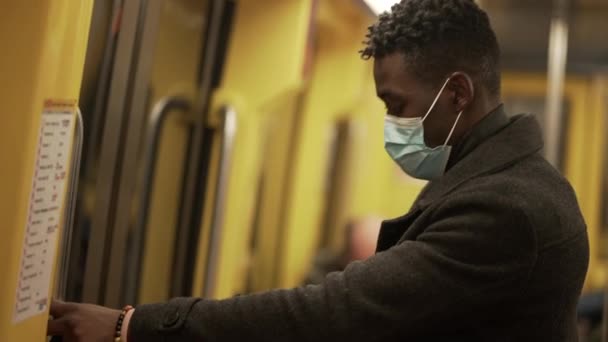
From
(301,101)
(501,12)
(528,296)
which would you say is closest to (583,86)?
(501,12)

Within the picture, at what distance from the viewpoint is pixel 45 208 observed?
5.58 feet

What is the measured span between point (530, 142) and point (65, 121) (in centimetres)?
84

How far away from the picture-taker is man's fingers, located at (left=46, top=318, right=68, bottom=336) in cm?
174

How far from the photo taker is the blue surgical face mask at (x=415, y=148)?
1.80 metres

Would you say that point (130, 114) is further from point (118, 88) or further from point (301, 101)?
point (301, 101)

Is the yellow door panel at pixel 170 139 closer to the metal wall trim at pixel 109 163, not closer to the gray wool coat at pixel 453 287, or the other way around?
the metal wall trim at pixel 109 163

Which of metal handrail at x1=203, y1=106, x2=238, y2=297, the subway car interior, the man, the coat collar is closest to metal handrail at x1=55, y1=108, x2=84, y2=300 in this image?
the subway car interior

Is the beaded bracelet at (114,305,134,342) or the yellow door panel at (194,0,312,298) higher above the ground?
the yellow door panel at (194,0,312,298)

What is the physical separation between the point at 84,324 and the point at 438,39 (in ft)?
2.67

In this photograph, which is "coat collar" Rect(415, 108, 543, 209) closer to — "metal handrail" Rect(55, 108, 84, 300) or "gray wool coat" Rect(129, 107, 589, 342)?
"gray wool coat" Rect(129, 107, 589, 342)

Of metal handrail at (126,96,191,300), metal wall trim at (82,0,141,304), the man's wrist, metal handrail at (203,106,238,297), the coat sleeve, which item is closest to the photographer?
the coat sleeve

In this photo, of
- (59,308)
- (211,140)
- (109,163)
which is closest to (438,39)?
(59,308)

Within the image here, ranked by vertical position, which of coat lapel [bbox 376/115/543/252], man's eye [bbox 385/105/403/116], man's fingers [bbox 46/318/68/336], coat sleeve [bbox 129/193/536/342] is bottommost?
man's fingers [bbox 46/318/68/336]

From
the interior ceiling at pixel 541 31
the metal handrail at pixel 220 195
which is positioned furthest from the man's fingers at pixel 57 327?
the interior ceiling at pixel 541 31
